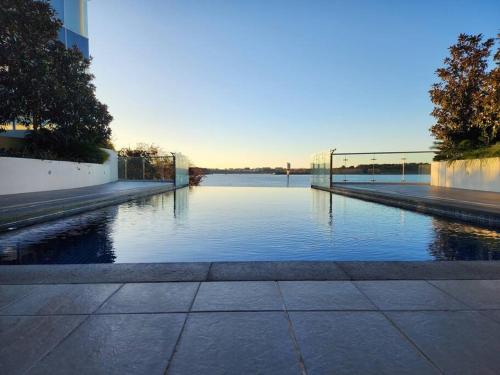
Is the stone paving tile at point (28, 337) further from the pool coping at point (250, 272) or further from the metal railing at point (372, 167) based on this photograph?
the metal railing at point (372, 167)

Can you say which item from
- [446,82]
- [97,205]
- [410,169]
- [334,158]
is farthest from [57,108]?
[410,169]

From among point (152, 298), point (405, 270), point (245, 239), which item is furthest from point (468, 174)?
point (152, 298)

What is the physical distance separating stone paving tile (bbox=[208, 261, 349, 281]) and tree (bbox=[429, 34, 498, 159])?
1653cm

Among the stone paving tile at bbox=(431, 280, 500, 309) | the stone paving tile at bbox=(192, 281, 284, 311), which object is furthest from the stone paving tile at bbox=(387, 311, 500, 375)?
the stone paving tile at bbox=(192, 281, 284, 311)

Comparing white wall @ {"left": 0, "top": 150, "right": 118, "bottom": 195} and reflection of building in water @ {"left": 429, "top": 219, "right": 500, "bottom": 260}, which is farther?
white wall @ {"left": 0, "top": 150, "right": 118, "bottom": 195}

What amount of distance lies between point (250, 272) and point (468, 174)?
1776 centimetres

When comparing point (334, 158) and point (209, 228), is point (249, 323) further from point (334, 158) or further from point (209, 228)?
point (334, 158)

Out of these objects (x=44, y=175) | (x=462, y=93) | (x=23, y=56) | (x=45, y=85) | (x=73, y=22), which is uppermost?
(x=73, y=22)

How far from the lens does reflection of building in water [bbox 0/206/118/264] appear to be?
16.3 feet

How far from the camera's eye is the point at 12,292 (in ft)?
10.1

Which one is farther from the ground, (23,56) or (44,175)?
(23,56)

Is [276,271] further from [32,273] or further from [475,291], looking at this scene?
[32,273]

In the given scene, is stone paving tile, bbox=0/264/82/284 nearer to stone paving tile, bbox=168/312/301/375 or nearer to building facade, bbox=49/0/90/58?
stone paving tile, bbox=168/312/301/375

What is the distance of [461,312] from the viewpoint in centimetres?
258
